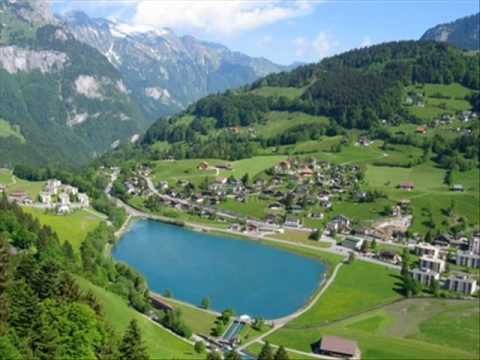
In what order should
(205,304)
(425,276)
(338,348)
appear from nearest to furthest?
(338,348) → (205,304) → (425,276)

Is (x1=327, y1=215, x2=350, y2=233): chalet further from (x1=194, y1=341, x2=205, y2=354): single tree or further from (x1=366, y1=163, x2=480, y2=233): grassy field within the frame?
(x1=194, y1=341, x2=205, y2=354): single tree

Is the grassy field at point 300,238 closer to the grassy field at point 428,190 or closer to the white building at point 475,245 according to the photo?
the grassy field at point 428,190

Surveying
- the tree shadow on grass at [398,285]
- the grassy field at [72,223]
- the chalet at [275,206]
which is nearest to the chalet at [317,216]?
the chalet at [275,206]

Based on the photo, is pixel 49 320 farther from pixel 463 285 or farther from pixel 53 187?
pixel 53 187

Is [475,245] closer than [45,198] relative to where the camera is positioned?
Yes

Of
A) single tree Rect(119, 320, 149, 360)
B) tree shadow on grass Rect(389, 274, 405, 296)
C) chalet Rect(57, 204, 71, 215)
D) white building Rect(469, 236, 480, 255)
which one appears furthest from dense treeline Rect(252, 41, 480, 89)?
single tree Rect(119, 320, 149, 360)

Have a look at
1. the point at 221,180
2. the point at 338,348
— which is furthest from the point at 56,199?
the point at 338,348

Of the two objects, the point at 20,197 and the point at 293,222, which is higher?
the point at 293,222
